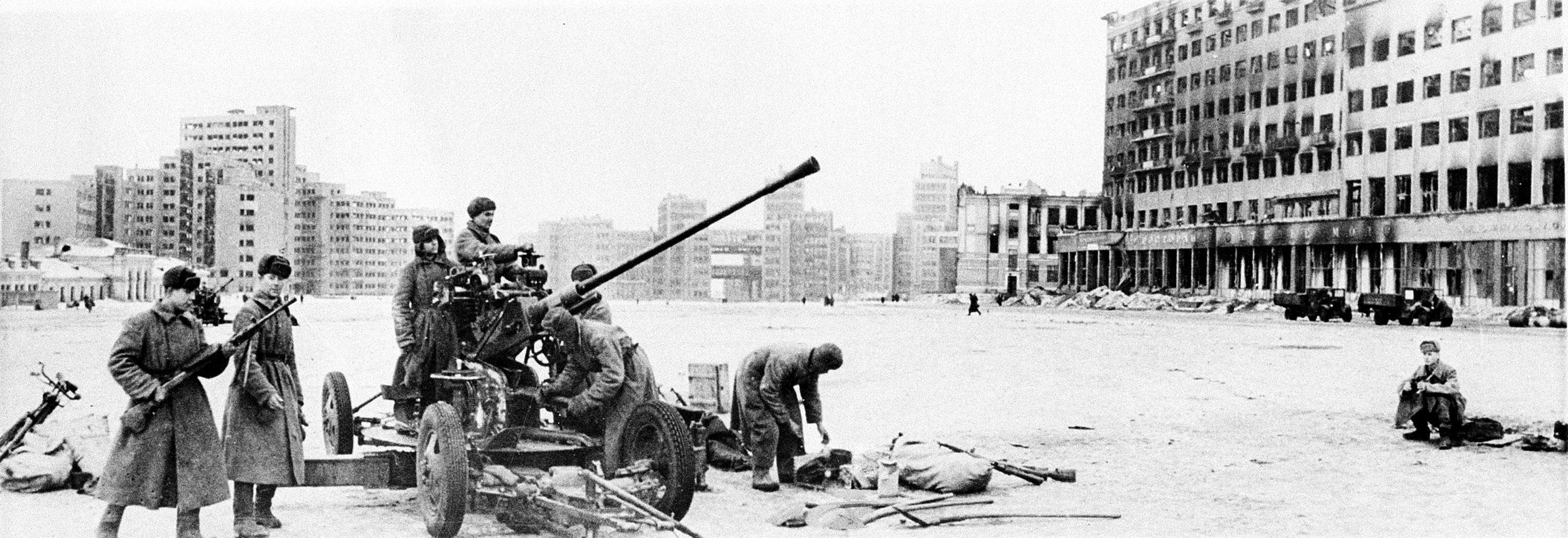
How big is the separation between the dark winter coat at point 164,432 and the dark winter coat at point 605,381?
1574mm

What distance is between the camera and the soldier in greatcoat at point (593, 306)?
6.64 m

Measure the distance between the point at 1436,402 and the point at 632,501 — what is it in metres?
5.97

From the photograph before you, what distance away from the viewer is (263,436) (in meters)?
5.15

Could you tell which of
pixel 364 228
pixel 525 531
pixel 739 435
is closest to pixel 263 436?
pixel 525 531

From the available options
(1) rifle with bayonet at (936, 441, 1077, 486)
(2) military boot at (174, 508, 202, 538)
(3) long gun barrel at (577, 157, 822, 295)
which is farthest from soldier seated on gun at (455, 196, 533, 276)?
(1) rifle with bayonet at (936, 441, 1077, 486)

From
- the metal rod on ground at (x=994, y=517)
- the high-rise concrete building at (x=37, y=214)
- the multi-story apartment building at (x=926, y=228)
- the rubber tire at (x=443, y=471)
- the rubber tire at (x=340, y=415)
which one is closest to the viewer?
the rubber tire at (x=443, y=471)

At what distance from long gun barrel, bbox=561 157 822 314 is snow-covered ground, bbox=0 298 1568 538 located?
1191mm

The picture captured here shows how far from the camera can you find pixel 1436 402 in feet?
25.2

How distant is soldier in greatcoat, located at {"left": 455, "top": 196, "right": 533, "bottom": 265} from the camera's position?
237 inches

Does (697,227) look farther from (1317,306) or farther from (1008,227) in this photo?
(1008,227)

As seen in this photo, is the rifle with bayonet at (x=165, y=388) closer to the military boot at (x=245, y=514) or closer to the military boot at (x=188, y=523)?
the military boot at (x=188, y=523)

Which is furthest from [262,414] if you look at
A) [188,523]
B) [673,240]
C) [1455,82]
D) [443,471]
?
[1455,82]

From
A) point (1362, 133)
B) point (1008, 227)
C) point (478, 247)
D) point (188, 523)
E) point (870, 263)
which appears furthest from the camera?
point (1008, 227)

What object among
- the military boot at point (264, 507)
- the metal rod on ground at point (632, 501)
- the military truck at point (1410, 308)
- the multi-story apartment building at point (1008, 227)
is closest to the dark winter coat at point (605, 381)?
the metal rod on ground at point (632, 501)
